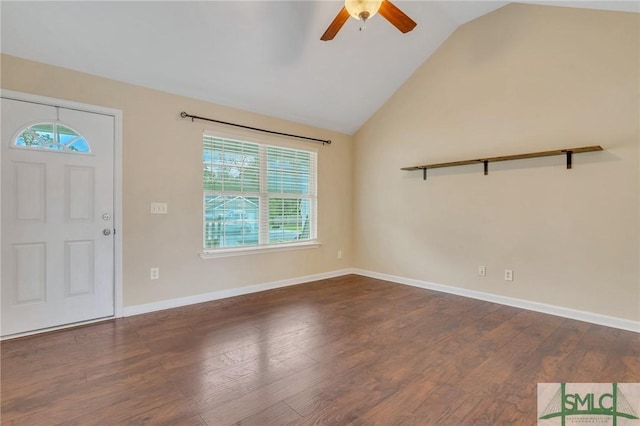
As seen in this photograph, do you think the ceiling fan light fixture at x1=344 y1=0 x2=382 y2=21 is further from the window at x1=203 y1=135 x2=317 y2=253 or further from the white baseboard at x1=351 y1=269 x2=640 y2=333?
the white baseboard at x1=351 y1=269 x2=640 y2=333

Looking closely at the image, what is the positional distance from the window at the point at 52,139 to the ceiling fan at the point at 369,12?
2535 mm

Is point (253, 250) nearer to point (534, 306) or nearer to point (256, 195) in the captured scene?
point (256, 195)

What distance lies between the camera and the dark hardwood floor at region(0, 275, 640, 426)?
1.67m

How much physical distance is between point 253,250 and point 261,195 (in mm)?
759

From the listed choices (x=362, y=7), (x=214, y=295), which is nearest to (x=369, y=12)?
(x=362, y=7)

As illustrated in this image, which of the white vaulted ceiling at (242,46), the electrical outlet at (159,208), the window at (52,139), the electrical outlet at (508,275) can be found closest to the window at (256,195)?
the electrical outlet at (159,208)

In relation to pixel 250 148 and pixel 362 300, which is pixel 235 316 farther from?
pixel 250 148

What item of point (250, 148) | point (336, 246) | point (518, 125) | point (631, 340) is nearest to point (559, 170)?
point (518, 125)

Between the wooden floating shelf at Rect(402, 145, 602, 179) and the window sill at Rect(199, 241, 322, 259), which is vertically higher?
the wooden floating shelf at Rect(402, 145, 602, 179)

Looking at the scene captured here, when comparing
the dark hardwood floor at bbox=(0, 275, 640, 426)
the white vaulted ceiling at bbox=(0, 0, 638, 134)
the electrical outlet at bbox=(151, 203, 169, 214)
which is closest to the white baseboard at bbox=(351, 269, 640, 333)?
the dark hardwood floor at bbox=(0, 275, 640, 426)

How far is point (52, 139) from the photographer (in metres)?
2.78

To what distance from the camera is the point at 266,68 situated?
349 cm

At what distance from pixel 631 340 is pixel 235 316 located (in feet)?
11.8

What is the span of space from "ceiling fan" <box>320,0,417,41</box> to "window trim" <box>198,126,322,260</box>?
70.5 inches
